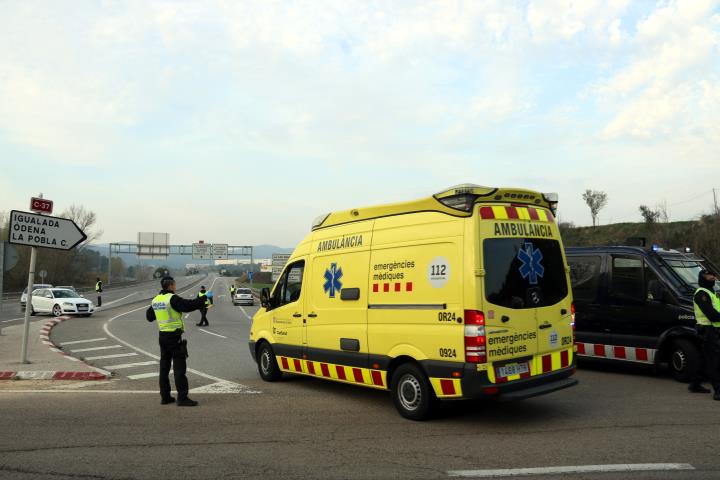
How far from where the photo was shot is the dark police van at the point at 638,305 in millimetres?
9102

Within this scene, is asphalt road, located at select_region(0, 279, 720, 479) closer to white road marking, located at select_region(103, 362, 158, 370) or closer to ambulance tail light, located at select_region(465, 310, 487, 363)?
ambulance tail light, located at select_region(465, 310, 487, 363)

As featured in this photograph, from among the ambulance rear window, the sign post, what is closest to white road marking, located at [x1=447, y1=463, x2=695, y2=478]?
the ambulance rear window

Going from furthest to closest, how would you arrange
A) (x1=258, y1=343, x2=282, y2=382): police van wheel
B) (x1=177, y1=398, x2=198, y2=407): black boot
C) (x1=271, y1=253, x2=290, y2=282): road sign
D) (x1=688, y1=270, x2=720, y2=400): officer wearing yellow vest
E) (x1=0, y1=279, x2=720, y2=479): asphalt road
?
(x1=271, y1=253, x2=290, y2=282): road sign
(x1=258, y1=343, x2=282, y2=382): police van wheel
(x1=688, y1=270, x2=720, y2=400): officer wearing yellow vest
(x1=177, y1=398, x2=198, y2=407): black boot
(x1=0, y1=279, x2=720, y2=479): asphalt road

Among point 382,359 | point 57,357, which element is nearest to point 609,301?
point 382,359

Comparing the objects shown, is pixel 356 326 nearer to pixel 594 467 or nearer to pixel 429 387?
pixel 429 387

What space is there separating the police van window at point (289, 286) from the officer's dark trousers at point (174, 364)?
1876mm

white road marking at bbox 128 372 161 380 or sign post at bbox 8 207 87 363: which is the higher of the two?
sign post at bbox 8 207 87 363

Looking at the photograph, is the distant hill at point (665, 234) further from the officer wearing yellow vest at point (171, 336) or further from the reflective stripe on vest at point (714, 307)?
the officer wearing yellow vest at point (171, 336)

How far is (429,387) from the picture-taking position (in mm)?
6523

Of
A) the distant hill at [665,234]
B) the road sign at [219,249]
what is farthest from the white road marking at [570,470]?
the road sign at [219,249]

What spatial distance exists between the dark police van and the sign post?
396 inches

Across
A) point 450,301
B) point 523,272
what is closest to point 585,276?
point 523,272

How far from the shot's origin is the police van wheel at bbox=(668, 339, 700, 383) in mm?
8789

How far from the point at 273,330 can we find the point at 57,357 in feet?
18.7
